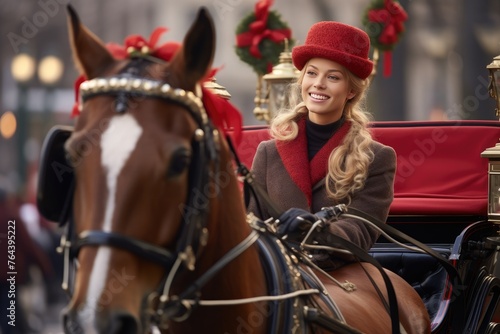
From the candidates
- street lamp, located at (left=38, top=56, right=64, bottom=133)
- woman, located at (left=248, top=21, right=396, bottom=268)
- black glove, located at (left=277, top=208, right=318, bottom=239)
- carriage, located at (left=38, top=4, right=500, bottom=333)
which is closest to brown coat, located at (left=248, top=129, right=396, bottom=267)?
Answer: woman, located at (left=248, top=21, right=396, bottom=268)

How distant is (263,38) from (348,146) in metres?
3.26

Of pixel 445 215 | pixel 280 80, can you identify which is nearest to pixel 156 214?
pixel 445 215

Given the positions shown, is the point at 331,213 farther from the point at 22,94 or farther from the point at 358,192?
the point at 22,94

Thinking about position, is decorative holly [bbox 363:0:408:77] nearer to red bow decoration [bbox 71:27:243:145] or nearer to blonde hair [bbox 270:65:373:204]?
blonde hair [bbox 270:65:373:204]

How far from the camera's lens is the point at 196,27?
2.01m

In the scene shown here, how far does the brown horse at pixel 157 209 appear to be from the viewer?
1.83m

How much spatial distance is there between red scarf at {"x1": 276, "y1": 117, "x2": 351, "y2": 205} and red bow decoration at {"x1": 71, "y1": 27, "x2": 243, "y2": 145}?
38.6 inches

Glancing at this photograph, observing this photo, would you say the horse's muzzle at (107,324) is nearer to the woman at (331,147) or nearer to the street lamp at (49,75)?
the woman at (331,147)

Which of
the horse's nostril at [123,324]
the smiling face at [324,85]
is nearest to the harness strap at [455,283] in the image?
the smiling face at [324,85]

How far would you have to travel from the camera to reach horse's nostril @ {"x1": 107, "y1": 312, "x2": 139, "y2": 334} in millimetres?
1773

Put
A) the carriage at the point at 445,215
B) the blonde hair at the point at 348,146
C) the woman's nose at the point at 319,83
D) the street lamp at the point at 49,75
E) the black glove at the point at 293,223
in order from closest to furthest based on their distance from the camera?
the black glove at the point at 293,223 → the blonde hair at the point at 348,146 → the woman's nose at the point at 319,83 → the carriage at the point at 445,215 → the street lamp at the point at 49,75

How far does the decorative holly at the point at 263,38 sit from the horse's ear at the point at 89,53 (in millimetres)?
4271

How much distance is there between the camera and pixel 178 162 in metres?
1.92

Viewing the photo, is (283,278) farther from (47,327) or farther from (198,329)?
(47,327)
